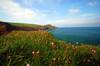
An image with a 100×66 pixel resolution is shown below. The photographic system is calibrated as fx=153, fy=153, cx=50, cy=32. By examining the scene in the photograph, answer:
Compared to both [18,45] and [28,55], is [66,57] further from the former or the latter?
[18,45]

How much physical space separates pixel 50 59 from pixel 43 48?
88 centimetres

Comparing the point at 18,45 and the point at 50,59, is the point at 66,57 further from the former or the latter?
the point at 18,45

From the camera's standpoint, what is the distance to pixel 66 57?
15.3ft

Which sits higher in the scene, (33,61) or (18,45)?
(18,45)

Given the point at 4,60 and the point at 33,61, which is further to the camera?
the point at 33,61

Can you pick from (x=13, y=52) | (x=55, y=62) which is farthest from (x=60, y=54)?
(x=13, y=52)

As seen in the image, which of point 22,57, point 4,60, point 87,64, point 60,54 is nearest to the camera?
point 4,60

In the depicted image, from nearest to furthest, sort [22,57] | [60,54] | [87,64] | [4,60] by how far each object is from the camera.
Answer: [4,60] → [22,57] → [87,64] → [60,54]

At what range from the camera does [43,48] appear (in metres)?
5.25

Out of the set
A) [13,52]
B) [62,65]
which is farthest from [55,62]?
[13,52]

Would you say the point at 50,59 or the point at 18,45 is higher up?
the point at 18,45

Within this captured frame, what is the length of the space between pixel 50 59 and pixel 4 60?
4.29ft

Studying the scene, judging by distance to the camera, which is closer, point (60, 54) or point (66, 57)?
point (66, 57)

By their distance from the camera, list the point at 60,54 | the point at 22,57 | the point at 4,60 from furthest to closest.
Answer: the point at 60,54 → the point at 22,57 → the point at 4,60
